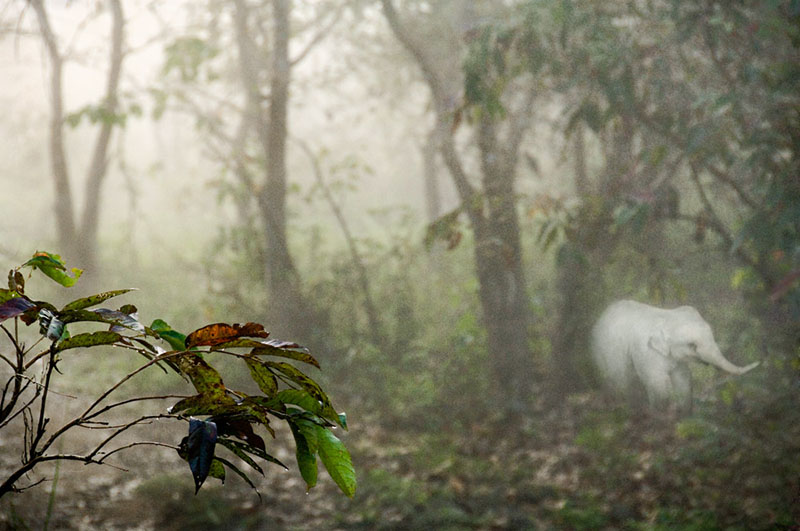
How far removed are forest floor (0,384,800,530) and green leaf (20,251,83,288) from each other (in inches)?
79.8

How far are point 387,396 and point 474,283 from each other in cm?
123

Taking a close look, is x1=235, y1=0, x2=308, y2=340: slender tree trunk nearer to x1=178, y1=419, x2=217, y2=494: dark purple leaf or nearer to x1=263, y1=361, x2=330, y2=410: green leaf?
x1=263, y1=361, x2=330, y2=410: green leaf

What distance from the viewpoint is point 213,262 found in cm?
621

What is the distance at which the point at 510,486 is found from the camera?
12.8 ft

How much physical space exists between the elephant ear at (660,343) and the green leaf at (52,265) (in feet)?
6.39

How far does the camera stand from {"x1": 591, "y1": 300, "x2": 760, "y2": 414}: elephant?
2.37 metres

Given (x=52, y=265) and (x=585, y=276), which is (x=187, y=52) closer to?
(x=585, y=276)

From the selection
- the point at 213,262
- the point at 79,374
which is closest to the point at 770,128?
the point at 213,262

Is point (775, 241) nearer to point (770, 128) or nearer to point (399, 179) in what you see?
point (770, 128)

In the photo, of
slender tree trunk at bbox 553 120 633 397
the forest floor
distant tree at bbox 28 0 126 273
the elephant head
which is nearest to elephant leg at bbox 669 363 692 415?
the elephant head

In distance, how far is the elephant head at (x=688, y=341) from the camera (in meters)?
2.33

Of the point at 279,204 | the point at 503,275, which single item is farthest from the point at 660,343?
the point at 279,204

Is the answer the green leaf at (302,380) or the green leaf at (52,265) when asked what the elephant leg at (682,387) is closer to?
the green leaf at (302,380)

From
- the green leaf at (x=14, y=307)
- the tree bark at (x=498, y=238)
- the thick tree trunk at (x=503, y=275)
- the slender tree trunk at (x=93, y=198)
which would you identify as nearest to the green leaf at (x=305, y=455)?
the green leaf at (x=14, y=307)
